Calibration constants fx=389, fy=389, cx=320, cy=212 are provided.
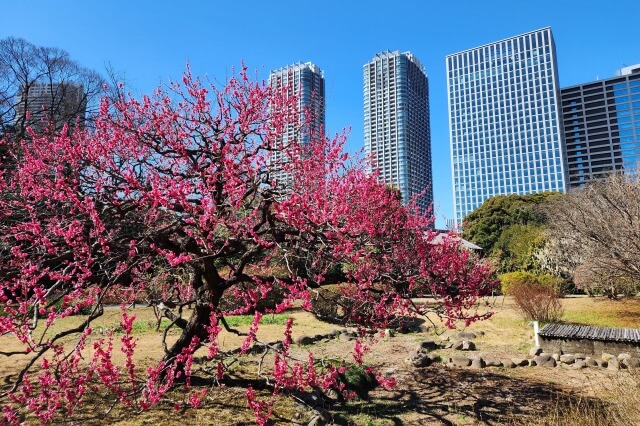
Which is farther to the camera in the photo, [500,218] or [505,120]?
[505,120]

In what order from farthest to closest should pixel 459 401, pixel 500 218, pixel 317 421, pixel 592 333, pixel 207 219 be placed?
pixel 500 218 → pixel 592 333 → pixel 459 401 → pixel 317 421 → pixel 207 219

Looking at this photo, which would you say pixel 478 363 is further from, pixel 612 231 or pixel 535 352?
pixel 612 231

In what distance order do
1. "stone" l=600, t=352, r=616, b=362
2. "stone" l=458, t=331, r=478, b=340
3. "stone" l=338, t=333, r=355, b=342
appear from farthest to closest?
"stone" l=458, t=331, r=478, b=340
"stone" l=338, t=333, r=355, b=342
"stone" l=600, t=352, r=616, b=362

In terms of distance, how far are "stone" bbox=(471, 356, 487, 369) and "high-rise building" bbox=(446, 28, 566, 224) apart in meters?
128

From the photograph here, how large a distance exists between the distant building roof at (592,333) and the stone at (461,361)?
2.21m

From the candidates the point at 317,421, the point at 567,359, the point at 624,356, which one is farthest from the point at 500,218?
the point at 317,421

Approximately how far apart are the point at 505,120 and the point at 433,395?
467 ft

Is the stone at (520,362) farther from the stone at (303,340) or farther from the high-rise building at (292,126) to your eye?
the high-rise building at (292,126)

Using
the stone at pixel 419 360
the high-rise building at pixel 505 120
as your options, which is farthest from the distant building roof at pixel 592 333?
the high-rise building at pixel 505 120

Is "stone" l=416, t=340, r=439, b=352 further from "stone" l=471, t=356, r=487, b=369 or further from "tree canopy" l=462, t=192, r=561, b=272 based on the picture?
"tree canopy" l=462, t=192, r=561, b=272

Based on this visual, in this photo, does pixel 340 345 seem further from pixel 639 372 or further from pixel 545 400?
pixel 639 372

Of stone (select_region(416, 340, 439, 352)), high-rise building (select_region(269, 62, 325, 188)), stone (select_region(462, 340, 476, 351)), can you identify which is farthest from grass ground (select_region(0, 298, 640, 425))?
high-rise building (select_region(269, 62, 325, 188))

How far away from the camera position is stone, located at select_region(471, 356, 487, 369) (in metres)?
8.32

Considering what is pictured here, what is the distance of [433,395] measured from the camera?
650cm
